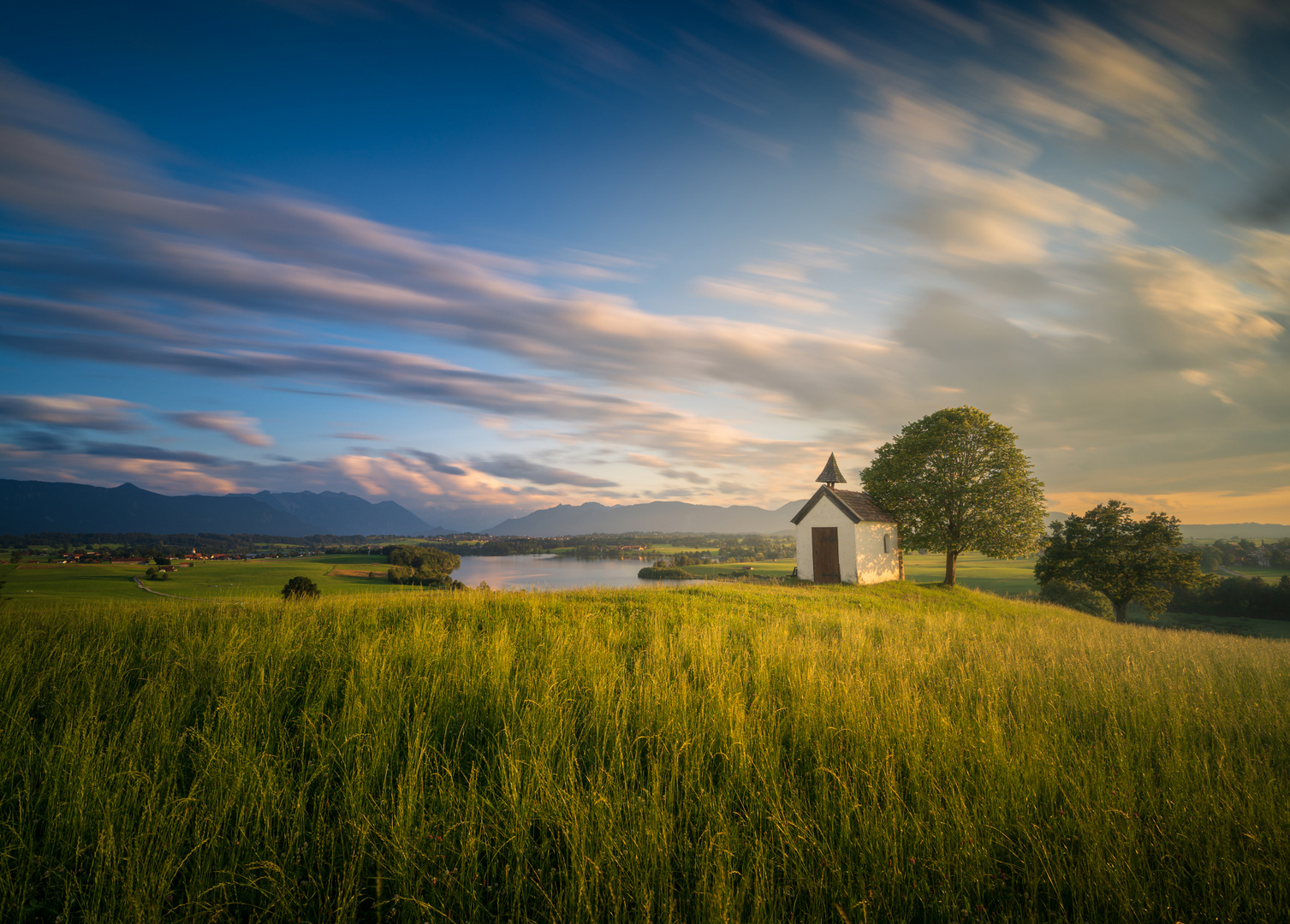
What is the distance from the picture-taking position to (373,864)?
297 centimetres

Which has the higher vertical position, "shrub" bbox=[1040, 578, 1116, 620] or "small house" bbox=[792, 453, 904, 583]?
"small house" bbox=[792, 453, 904, 583]

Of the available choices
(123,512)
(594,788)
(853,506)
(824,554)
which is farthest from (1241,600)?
(123,512)

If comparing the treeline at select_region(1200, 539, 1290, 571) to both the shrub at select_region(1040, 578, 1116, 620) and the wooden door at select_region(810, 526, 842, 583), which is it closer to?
the shrub at select_region(1040, 578, 1116, 620)

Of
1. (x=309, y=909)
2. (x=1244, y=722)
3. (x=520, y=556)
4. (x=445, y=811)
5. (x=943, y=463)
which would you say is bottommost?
(x=520, y=556)

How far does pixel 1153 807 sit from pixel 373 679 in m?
6.61

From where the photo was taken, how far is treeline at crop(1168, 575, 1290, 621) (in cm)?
4109

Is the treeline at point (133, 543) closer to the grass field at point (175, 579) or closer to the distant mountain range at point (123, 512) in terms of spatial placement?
the grass field at point (175, 579)

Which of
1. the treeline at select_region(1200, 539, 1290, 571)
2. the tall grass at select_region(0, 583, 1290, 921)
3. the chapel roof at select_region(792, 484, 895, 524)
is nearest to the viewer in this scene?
the tall grass at select_region(0, 583, 1290, 921)

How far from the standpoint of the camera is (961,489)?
27984 mm

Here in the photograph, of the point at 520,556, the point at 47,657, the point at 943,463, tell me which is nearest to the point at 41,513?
the point at 520,556

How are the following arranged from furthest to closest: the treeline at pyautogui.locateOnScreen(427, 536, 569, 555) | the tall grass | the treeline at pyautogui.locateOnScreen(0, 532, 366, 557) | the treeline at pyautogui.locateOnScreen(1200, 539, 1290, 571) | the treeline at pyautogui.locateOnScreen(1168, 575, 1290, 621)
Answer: the treeline at pyautogui.locateOnScreen(427, 536, 569, 555) < the treeline at pyautogui.locateOnScreen(1200, 539, 1290, 571) < the treeline at pyautogui.locateOnScreen(0, 532, 366, 557) < the treeline at pyautogui.locateOnScreen(1168, 575, 1290, 621) < the tall grass

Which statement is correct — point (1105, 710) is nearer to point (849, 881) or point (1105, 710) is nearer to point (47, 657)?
point (849, 881)

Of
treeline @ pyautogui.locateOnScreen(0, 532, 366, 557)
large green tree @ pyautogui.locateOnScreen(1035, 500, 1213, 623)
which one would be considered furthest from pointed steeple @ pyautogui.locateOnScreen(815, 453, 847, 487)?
treeline @ pyautogui.locateOnScreen(0, 532, 366, 557)

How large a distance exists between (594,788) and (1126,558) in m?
Answer: 42.4
